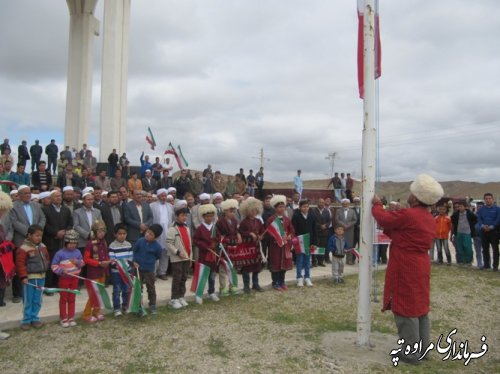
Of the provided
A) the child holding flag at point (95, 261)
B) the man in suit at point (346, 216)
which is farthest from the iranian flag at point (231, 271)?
the man in suit at point (346, 216)

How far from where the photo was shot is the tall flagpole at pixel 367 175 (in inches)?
211

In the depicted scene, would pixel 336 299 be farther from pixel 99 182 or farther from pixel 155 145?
pixel 155 145

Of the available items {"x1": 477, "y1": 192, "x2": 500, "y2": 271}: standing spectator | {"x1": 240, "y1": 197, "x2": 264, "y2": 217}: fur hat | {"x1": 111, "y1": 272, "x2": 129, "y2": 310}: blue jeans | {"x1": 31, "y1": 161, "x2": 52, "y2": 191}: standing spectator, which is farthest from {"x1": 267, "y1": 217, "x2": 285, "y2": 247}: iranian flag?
{"x1": 31, "y1": 161, "x2": 52, "y2": 191}: standing spectator

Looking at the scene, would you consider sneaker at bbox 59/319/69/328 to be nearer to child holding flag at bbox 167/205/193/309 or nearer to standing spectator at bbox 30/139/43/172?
child holding flag at bbox 167/205/193/309

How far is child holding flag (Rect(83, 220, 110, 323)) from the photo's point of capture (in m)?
6.57

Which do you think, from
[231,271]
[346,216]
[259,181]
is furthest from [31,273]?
[259,181]

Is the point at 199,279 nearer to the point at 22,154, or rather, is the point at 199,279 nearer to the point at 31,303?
the point at 31,303

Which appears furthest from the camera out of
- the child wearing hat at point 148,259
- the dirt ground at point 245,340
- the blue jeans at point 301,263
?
the blue jeans at point 301,263

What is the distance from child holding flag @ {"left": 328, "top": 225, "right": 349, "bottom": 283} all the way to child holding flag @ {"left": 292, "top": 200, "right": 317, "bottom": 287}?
0.46 metres

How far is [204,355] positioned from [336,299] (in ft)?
12.5

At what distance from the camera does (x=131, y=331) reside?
6.09m

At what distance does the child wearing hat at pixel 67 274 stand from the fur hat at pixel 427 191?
4.87m

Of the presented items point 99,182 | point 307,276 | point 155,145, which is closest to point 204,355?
point 307,276

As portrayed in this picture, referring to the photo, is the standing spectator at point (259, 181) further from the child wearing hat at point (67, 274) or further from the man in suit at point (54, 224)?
the child wearing hat at point (67, 274)
